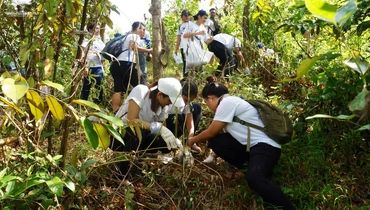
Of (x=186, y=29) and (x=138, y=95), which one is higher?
(x=186, y=29)

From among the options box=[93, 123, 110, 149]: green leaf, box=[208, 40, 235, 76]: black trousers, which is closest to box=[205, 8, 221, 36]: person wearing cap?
box=[208, 40, 235, 76]: black trousers

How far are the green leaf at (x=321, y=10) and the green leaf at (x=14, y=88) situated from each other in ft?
2.89

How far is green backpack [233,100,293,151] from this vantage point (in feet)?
→ 11.0

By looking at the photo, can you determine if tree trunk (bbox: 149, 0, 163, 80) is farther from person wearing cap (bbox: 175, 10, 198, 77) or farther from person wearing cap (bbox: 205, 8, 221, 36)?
person wearing cap (bbox: 205, 8, 221, 36)

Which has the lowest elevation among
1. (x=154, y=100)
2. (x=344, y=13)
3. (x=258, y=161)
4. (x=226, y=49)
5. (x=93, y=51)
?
(x=258, y=161)

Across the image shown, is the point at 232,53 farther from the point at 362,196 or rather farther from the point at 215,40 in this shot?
the point at 362,196

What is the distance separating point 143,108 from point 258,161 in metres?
0.98

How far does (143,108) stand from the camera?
356 centimetres

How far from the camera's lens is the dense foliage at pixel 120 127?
5.93 feet

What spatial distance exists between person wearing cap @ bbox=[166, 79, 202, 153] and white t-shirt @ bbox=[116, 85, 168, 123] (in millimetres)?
102

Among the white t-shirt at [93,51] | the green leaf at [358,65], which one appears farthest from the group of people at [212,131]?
the green leaf at [358,65]

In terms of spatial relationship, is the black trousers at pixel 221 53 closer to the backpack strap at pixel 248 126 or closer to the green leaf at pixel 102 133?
the backpack strap at pixel 248 126

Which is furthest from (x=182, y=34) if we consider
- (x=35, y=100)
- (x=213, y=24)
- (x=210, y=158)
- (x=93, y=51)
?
(x=35, y=100)

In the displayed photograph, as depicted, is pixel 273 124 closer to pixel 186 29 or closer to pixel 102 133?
pixel 102 133
